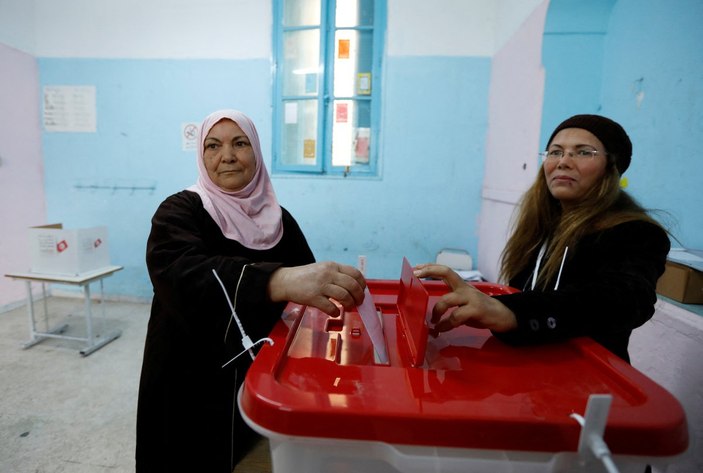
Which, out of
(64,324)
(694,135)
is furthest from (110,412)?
(694,135)

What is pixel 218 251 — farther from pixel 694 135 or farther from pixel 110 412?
pixel 694 135

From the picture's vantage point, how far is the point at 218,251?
3.28 ft

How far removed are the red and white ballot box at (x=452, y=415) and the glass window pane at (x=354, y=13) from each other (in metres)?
2.99

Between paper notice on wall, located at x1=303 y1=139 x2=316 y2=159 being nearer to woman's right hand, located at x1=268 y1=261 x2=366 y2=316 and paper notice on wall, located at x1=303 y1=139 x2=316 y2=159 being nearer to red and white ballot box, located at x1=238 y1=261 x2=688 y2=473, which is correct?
woman's right hand, located at x1=268 y1=261 x2=366 y2=316

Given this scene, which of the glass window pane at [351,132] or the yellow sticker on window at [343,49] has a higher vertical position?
the yellow sticker on window at [343,49]

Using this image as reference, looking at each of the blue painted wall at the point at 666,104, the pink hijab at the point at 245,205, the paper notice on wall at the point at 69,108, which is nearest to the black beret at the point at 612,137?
the blue painted wall at the point at 666,104

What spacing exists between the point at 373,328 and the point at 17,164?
3.82 meters

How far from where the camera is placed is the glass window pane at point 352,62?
299cm

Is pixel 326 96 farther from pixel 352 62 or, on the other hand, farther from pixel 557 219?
pixel 557 219

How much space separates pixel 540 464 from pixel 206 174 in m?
1.09

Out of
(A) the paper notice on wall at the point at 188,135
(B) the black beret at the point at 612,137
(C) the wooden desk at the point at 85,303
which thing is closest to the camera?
(B) the black beret at the point at 612,137

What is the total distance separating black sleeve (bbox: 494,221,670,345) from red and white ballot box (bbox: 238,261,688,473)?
0.06 metres

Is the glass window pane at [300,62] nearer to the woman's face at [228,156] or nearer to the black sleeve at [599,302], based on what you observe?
the woman's face at [228,156]

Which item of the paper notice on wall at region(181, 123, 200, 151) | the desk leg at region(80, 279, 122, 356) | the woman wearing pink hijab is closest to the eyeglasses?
the woman wearing pink hijab
